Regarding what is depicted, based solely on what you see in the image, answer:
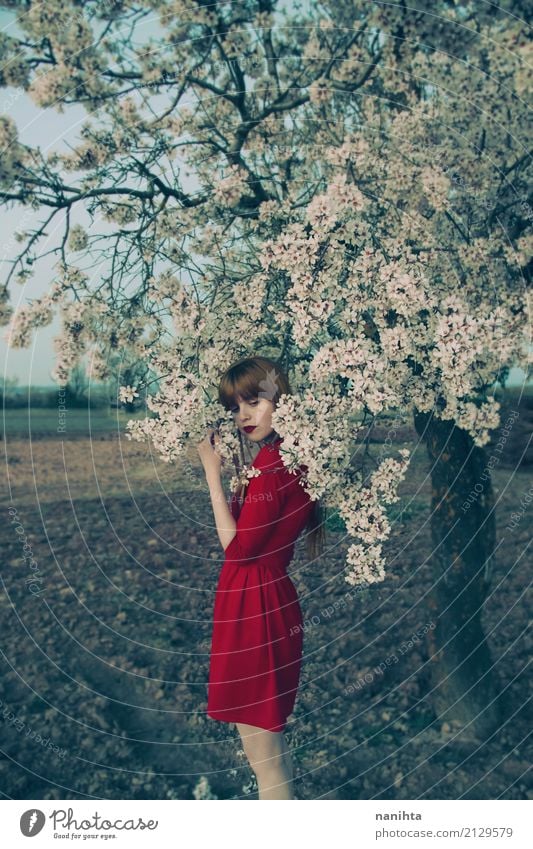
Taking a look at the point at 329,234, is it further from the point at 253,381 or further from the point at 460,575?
the point at 460,575

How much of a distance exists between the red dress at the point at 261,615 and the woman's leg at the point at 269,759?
0.18m

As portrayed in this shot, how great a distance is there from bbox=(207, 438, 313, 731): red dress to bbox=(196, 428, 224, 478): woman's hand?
0.31m

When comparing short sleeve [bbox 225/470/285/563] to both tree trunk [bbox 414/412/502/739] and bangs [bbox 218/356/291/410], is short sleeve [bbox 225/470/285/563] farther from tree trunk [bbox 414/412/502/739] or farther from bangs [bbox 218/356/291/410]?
tree trunk [bbox 414/412/502/739]

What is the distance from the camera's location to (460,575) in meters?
8.59

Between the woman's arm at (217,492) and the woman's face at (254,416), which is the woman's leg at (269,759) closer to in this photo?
the woman's arm at (217,492)

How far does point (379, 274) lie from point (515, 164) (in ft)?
10.4

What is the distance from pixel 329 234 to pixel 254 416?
4.99 feet

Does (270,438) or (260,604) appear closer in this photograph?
(260,604)

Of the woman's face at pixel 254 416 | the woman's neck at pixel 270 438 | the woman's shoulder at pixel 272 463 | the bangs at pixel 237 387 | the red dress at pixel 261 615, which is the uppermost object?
the bangs at pixel 237 387

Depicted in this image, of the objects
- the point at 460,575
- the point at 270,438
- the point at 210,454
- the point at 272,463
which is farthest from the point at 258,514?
the point at 460,575

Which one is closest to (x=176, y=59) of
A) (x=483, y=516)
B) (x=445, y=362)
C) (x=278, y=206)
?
(x=278, y=206)

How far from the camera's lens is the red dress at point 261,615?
5926mm

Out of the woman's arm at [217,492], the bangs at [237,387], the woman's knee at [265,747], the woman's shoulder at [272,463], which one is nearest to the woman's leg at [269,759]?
the woman's knee at [265,747]

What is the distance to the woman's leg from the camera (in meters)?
6.15
